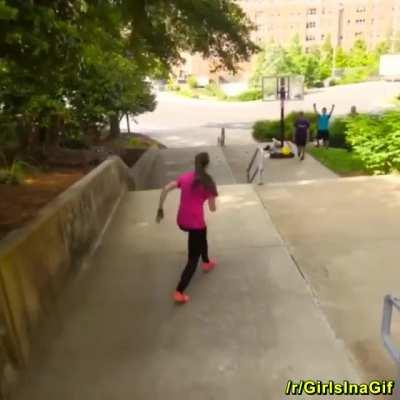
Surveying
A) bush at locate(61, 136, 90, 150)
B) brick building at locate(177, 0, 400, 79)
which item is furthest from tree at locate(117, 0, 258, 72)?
brick building at locate(177, 0, 400, 79)

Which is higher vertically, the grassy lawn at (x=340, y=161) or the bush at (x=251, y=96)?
the grassy lawn at (x=340, y=161)

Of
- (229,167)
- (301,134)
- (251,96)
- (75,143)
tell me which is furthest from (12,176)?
(251,96)

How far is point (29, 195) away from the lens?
7617 millimetres

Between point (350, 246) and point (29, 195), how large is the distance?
17.6ft

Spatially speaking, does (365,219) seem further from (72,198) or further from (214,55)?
(214,55)

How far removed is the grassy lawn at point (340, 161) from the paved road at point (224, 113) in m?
9.61

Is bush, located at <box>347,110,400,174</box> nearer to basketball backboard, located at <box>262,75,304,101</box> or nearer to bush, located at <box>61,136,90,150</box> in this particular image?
basketball backboard, located at <box>262,75,304,101</box>

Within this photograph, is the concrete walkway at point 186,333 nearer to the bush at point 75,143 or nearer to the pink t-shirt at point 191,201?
the pink t-shirt at point 191,201

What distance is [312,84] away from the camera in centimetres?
6059

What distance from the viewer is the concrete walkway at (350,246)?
12.9 ft

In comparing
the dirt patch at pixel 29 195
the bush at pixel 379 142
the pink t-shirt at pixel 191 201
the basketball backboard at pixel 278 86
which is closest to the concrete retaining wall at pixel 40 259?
the dirt patch at pixel 29 195

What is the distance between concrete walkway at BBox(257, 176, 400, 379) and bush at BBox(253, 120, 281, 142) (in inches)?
518

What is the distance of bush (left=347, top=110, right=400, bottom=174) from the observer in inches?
388

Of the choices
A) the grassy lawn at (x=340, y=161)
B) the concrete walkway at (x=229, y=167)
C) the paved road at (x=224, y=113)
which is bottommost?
the paved road at (x=224, y=113)
